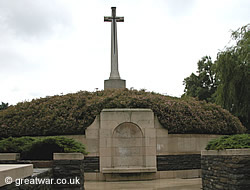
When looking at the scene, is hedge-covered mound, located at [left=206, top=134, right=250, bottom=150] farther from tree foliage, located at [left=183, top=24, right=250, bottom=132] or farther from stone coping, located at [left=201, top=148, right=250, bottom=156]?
tree foliage, located at [left=183, top=24, right=250, bottom=132]

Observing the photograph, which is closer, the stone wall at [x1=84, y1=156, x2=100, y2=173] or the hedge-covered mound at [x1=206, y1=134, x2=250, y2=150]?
the hedge-covered mound at [x1=206, y1=134, x2=250, y2=150]

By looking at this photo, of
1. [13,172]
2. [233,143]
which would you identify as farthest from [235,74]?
[13,172]

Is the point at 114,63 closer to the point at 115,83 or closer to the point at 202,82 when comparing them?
the point at 115,83

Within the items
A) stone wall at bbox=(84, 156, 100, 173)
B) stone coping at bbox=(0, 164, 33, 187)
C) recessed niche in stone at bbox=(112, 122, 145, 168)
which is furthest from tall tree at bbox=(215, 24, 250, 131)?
stone coping at bbox=(0, 164, 33, 187)

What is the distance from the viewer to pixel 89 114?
13023mm

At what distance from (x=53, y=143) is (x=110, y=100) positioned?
17.2 feet

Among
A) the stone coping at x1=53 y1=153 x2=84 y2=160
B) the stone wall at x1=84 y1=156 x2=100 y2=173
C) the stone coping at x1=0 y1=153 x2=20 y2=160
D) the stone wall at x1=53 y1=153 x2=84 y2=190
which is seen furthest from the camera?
the stone wall at x1=84 y1=156 x2=100 y2=173

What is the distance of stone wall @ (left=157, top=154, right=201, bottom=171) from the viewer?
42.1ft

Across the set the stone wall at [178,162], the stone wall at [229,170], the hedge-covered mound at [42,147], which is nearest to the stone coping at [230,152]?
the stone wall at [229,170]

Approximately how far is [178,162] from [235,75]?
359 inches

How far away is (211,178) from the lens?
8.70 metres

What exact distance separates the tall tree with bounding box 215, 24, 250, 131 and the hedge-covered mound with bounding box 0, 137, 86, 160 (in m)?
13.7

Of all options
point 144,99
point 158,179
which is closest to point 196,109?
point 144,99

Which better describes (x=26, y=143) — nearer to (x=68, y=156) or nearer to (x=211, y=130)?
(x=68, y=156)
